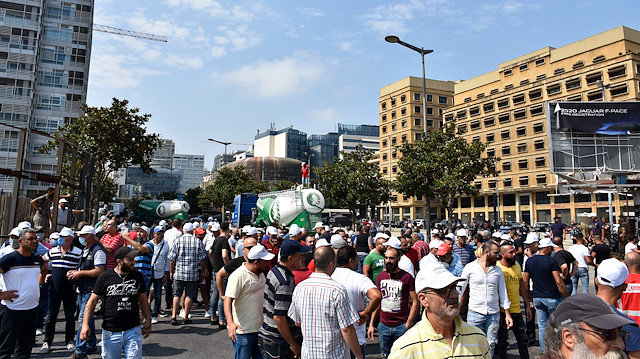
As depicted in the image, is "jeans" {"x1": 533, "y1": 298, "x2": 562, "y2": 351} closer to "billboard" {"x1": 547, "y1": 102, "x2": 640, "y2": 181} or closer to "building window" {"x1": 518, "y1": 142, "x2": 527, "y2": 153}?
"billboard" {"x1": 547, "y1": 102, "x2": 640, "y2": 181}

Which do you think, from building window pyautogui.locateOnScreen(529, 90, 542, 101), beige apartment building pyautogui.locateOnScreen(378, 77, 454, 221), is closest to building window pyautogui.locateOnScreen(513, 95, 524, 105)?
building window pyautogui.locateOnScreen(529, 90, 542, 101)

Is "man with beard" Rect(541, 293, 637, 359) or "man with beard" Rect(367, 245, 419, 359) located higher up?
"man with beard" Rect(541, 293, 637, 359)

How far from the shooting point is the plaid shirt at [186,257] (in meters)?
8.22

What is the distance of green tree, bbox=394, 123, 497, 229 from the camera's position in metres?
23.0

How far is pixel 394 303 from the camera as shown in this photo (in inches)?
192

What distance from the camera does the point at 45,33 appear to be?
48531 millimetres

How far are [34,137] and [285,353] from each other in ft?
182

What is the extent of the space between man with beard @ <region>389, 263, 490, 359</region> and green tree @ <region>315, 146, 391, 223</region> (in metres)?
31.8

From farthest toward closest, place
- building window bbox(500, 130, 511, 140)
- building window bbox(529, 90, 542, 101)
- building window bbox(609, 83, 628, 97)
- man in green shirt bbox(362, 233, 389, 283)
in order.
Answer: building window bbox(500, 130, 511, 140) < building window bbox(529, 90, 542, 101) < building window bbox(609, 83, 628, 97) < man in green shirt bbox(362, 233, 389, 283)

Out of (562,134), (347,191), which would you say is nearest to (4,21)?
(347,191)

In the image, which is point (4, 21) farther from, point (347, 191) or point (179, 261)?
point (179, 261)

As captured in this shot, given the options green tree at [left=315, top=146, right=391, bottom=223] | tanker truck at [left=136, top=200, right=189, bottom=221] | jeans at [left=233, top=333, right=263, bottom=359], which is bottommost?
jeans at [left=233, top=333, right=263, bottom=359]

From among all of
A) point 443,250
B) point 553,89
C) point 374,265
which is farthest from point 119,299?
point 553,89

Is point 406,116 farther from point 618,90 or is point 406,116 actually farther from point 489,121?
point 618,90
